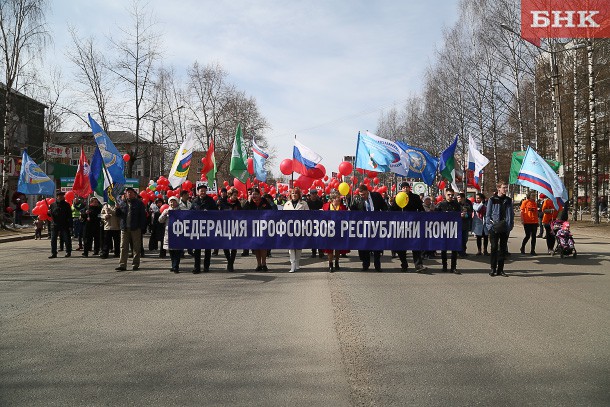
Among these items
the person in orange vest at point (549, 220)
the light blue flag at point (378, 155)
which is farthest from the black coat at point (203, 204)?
the person in orange vest at point (549, 220)

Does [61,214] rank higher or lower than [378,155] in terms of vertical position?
lower

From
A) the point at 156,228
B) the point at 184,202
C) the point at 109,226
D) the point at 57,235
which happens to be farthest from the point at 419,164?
the point at 57,235

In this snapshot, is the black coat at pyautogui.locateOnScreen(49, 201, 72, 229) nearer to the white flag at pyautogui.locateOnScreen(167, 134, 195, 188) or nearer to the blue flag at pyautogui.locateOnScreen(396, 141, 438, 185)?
the white flag at pyautogui.locateOnScreen(167, 134, 195, 188)

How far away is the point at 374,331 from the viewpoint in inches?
219

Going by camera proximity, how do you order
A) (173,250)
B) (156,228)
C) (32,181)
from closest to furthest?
(173,250) < (156,228) < (32,181)

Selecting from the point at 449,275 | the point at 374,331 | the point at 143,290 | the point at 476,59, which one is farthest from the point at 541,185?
the point at 476,59

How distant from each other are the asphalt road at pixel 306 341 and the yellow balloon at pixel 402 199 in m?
2.06

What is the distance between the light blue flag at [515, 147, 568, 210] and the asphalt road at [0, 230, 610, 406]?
8.00 feet

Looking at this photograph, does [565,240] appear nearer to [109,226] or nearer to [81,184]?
[109,226]

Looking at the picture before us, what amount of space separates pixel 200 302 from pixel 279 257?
21.2 feet

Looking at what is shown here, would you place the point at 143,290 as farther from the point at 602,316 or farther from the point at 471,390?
the point at 602,316

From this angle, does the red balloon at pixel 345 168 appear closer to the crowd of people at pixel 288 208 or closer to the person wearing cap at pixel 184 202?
the crowd of people at pixel 288 208

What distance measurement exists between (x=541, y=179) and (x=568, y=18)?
17.7 meters

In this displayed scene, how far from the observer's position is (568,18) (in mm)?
24219
